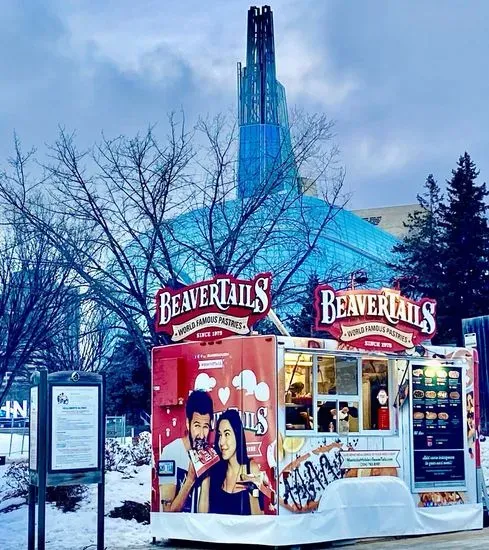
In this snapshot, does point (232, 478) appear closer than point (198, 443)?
Yes

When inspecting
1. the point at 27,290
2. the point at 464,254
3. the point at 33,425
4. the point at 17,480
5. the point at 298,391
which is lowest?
the point at 17,480

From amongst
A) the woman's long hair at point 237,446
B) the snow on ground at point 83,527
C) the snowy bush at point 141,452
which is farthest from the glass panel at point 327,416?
the snowy bush at point 141,452

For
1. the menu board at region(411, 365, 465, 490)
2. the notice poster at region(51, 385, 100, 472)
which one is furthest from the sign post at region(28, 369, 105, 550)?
the menu board at region(411, 365, 465, 490)

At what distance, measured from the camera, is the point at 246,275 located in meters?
23.9

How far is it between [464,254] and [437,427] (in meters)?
27.2

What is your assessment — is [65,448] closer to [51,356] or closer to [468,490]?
[468,490]

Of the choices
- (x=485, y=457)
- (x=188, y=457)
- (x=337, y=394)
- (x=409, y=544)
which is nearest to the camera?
(x=409, y=544)

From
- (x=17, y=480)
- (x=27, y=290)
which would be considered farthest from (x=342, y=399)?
(x=27, y=290)

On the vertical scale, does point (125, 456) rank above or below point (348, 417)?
below

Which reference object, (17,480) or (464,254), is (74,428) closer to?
(17,480)

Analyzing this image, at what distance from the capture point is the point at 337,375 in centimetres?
1497

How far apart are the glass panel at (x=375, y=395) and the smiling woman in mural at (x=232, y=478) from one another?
7.42 feet

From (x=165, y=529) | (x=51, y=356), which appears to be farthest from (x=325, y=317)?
(x=51, y=356)

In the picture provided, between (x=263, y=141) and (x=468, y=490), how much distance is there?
50.3ft
